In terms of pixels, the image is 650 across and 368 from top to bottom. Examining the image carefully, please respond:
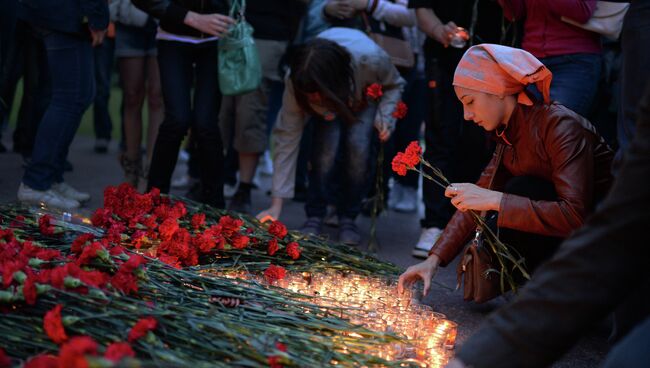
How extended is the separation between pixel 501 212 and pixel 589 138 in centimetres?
49

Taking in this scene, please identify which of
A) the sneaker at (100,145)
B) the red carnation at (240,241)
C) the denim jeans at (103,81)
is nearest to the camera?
the red carnation at (240,241)

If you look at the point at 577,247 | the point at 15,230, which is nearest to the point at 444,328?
the point at 577,247

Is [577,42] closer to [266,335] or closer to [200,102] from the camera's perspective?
[200,102]

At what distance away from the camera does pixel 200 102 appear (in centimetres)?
567

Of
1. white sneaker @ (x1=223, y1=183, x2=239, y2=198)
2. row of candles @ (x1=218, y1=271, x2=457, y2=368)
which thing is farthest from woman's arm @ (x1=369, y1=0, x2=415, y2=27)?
row of candles @ (x1=218, y1=271, x2=457, y2=368)

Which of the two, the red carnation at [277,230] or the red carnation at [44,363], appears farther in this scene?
the red carnation at [277,230]

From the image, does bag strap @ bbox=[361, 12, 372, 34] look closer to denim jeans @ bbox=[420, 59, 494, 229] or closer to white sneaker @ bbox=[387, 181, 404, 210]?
denim jeans @ bbox=[420, 59, 494, 229]

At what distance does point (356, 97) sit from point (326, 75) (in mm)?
336

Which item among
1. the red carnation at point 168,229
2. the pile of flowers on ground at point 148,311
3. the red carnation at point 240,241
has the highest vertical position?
the pile of flowers on ground at point 148,311

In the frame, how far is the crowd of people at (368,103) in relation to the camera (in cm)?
373

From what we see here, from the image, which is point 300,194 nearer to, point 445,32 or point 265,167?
point 265,167

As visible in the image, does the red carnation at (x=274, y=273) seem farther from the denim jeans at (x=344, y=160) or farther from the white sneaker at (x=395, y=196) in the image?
the white sneaker at (x=395, y=196)

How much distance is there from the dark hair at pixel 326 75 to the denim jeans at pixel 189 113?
1.83ft

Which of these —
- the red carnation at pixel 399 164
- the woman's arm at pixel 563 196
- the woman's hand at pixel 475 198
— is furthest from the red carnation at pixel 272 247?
the woman's arm at pixel 563 196
